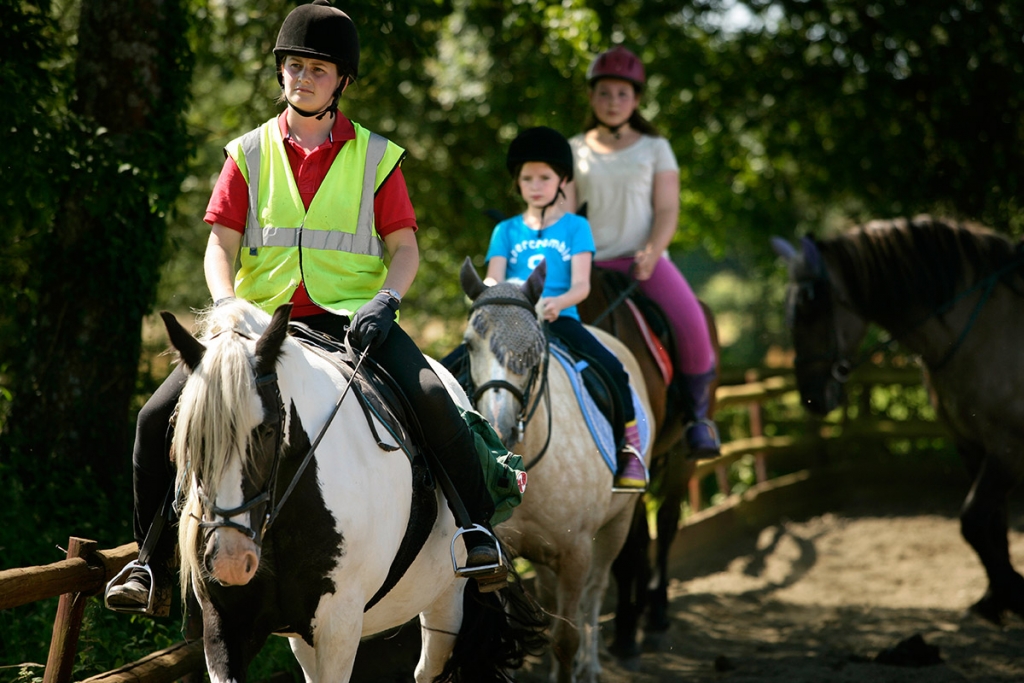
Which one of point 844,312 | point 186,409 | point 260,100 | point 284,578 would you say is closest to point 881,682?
point 844,312

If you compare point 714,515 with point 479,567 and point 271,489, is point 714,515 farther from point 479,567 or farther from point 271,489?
point 271,489

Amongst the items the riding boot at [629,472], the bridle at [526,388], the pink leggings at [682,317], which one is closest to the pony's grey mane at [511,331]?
the bridle at [526,388]

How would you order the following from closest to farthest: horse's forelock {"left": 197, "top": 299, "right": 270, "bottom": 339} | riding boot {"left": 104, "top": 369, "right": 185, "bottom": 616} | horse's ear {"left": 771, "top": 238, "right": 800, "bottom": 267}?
horse's forelock {"left": 197, "top": 299, "right": 270, "bottom": 339} < riding boot {"left": 104, "top": 369, "right": 185, "bottom": 616} < horse's ear {"left": 771, "top": 238, "right": 800, "bottom": 267}

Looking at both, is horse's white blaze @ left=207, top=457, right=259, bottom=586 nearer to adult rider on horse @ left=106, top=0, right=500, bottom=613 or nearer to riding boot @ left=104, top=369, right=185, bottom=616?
riding boot @ left=104, top=369, right=185, bottom=616

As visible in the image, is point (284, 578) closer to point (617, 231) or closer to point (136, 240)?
point (136, 240)

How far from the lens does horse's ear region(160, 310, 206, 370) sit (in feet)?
9.04

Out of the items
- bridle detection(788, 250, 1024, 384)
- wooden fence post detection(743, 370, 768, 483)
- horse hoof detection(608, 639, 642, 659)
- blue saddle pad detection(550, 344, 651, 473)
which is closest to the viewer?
blue saddle pad detection(550, 344, 651, 473)

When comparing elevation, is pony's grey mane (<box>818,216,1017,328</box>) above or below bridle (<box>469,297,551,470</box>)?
above

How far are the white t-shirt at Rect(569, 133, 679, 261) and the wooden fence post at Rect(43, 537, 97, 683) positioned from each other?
4.11 m

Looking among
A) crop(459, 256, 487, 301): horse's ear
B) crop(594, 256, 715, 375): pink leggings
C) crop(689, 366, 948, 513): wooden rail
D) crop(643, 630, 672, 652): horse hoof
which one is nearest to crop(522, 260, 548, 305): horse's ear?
crop(459, 256, 487, 301): horse's ear

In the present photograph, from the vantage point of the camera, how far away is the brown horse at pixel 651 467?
6.39 metres

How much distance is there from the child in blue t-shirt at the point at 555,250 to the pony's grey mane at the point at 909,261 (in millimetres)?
2916

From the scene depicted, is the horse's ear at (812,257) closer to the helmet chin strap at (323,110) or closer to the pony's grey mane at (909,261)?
the pony's grey mane at (909,261)

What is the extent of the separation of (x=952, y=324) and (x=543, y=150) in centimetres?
367
